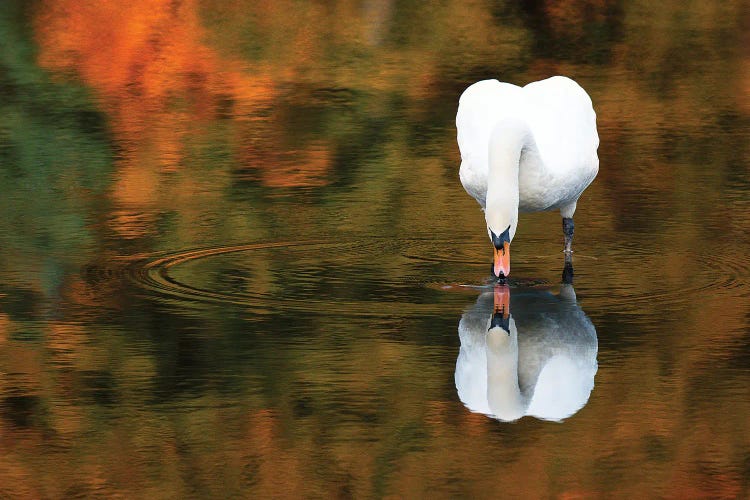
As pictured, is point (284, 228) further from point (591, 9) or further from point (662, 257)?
point (591, 9)

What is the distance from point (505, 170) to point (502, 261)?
490 mm

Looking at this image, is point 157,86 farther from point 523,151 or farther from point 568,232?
point 523,151

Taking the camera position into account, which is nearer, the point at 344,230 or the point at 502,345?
the point at 502,345

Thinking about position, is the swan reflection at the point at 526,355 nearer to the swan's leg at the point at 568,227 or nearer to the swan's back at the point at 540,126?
the swan's back at the point at 540,126

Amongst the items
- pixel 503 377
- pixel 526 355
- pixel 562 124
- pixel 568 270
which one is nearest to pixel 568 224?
pixel 568 270

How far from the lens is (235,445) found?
7.31m

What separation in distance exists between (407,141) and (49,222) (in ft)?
14.7

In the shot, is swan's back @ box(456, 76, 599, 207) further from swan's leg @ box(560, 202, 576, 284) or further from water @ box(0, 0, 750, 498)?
water @ box(0, 0, 750, 498)

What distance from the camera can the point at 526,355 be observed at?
28.7 feet

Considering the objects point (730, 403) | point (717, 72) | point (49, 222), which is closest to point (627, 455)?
point (730, 403)

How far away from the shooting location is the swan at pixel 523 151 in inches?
394

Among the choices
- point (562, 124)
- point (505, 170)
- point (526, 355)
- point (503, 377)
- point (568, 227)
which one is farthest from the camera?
point (568, 227)

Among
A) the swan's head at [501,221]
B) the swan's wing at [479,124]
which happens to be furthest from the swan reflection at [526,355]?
the swan's wing at [479,124]

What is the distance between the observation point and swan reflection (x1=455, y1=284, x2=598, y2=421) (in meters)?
7.95
